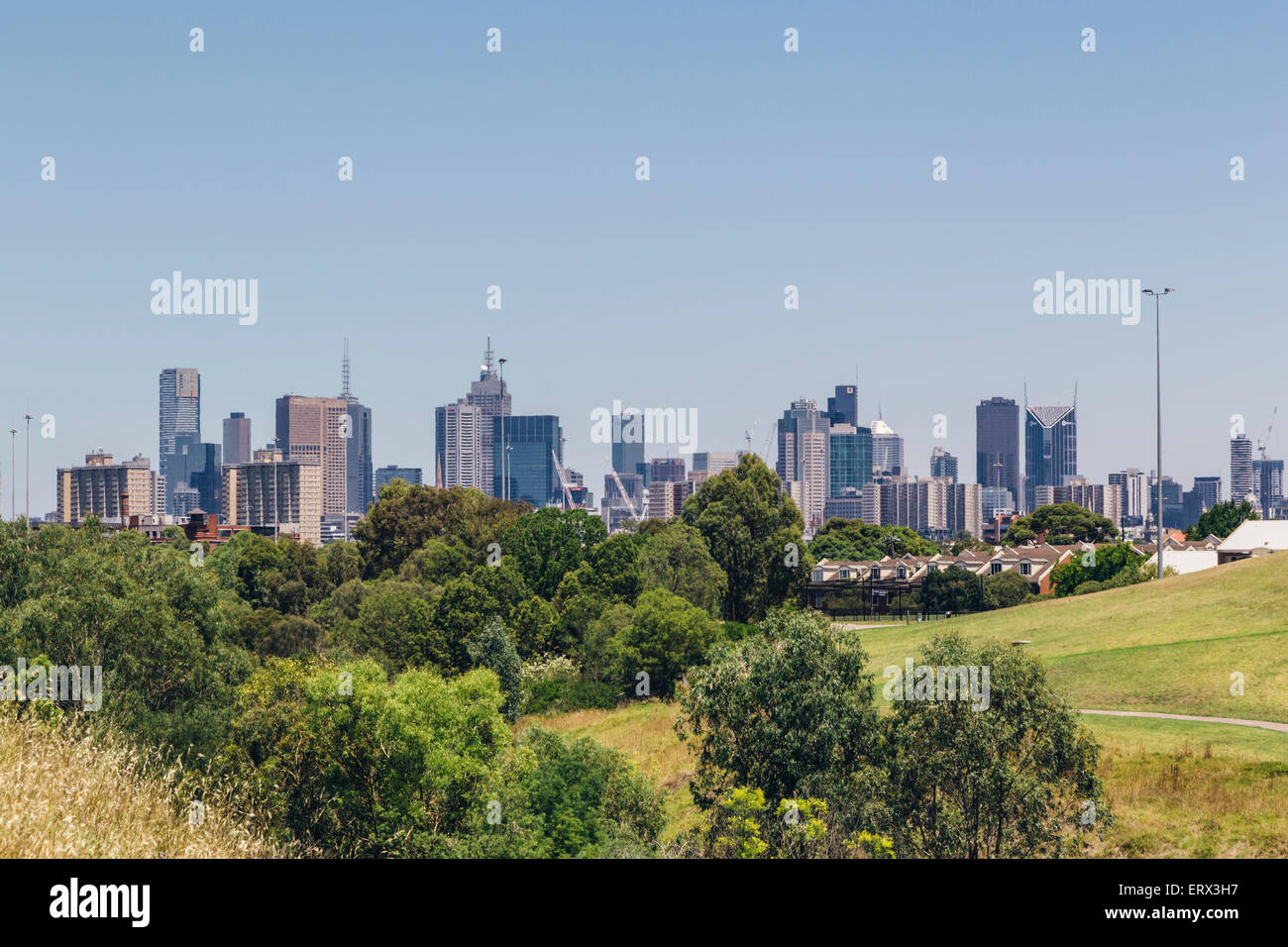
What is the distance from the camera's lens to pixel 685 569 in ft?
290

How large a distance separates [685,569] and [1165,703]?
45.8 meters

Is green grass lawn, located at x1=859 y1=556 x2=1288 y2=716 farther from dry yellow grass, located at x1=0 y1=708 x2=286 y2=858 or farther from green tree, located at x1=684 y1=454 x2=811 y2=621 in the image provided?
dry yellow grass, located at x1=0 y1=708 x2=286 y2=858

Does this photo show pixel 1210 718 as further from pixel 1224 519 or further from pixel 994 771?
pixel 1224 519

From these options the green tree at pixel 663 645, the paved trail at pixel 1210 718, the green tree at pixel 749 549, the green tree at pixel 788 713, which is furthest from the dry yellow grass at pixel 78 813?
the green tree at pixel 749 549

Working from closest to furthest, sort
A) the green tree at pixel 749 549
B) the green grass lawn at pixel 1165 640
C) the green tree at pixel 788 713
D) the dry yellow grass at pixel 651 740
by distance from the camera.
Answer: the green tree at pixel 788 713 < the dry yellow grass at pixel 651 740 < the green grass lawn at pixel 1165 640 < the green tree at pixel 749 549

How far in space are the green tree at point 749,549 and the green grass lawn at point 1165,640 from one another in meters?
15.6

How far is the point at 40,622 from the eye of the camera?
157 ft

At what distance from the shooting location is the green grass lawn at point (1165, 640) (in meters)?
46.8

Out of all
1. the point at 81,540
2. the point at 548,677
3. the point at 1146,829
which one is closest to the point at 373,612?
the point at 548,677
